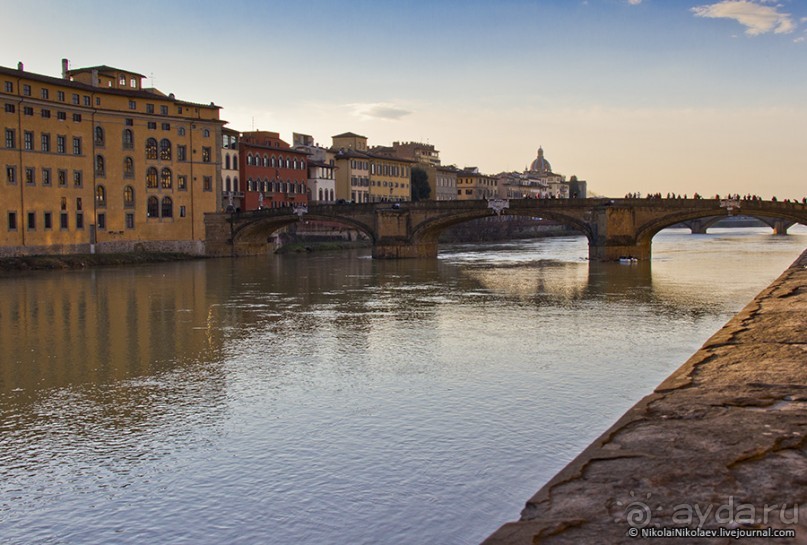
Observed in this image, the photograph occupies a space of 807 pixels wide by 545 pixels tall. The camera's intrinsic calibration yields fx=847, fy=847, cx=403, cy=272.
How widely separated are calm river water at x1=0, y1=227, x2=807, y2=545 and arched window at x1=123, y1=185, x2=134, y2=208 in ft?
87.9

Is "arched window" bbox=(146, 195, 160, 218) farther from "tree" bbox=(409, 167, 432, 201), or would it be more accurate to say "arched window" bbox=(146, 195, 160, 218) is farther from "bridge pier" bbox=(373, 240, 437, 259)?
"tree" bbox=(409, 167, 432, 201)

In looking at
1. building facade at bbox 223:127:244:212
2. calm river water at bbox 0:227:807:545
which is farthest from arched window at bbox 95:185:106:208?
calm river water at bbox 0:227:807:545

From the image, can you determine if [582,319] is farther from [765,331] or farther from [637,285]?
[637,285]

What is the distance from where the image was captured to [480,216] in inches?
2234

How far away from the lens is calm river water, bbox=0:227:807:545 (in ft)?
27.6

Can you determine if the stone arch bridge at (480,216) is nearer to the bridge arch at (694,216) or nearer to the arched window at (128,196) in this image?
the bridge arch at (694,216)

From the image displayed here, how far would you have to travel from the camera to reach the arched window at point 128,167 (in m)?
56.1

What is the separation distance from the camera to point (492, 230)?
9788 cm

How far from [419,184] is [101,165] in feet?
190

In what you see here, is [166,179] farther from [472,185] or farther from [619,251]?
[472,185]

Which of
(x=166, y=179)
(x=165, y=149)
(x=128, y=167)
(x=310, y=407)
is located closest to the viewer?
(x=310, y=407)

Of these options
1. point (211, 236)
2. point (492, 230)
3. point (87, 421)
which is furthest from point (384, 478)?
point (492, 230)

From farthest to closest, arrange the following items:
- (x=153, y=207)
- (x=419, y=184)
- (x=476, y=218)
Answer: (x=419, y=184)
(x=153, y=207)
(x=476, y=218)

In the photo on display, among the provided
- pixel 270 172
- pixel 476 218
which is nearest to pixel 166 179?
pixel 270 172
